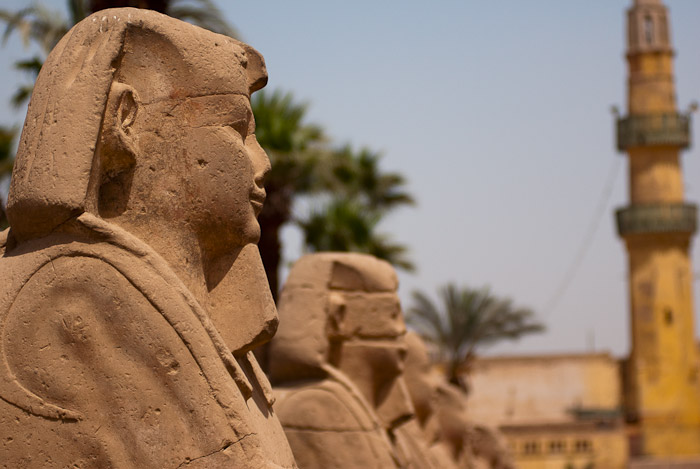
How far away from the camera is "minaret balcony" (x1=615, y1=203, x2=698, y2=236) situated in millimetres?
30422

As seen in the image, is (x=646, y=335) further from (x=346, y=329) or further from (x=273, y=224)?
(x=346, y=329)

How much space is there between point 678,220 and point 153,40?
28.7m

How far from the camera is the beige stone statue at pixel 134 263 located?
3268mm

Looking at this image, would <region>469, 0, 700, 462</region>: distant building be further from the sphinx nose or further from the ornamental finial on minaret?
the sphinx nose

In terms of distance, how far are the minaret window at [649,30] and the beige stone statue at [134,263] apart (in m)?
30.0

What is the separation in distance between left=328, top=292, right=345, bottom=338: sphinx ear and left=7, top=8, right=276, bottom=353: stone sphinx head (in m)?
2.79

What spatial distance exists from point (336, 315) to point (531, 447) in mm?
18378

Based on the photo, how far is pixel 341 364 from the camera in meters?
6.71

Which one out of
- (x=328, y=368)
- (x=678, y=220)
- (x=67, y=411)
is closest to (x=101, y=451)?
(x=67, y=411)

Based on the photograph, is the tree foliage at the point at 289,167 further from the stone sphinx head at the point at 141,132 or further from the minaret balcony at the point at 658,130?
the minaret balcony at the point at 658,130

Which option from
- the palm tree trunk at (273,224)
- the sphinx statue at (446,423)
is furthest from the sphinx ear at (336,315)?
the palm tree trunk at (273,224)

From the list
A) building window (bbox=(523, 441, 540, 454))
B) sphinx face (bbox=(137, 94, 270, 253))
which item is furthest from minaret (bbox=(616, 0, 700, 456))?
sphinx face (bbox=(137, 94, 270, 253))

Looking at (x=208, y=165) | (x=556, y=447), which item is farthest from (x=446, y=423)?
(x=556, y=447)

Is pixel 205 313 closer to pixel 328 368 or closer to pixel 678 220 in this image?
pixel 328 368
